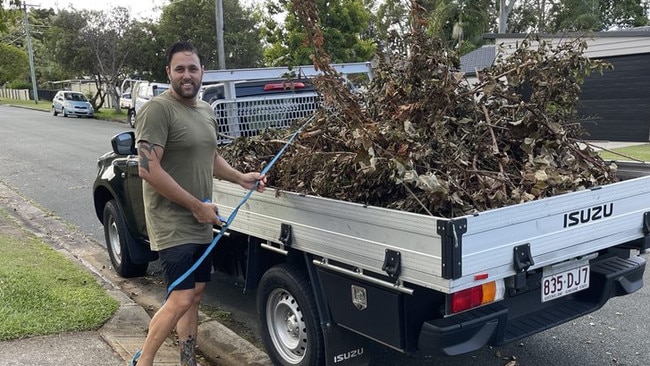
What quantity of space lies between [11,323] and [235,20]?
29436 millimetres

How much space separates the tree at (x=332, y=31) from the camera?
69.8ft

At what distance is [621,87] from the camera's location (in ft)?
56.6

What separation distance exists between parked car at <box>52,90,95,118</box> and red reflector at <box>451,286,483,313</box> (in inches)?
1348

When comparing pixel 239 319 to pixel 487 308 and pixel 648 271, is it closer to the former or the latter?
pixel 487 308

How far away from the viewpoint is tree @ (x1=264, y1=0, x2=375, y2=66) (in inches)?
837

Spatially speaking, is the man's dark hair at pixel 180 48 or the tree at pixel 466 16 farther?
the tree at pixel 466 16

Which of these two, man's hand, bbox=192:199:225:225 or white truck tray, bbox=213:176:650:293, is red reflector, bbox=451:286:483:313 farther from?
man's hand, bbox=192:199:225:225

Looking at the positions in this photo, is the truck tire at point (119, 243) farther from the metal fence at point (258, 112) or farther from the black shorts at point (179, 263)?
the black shorts at point (179, 263)

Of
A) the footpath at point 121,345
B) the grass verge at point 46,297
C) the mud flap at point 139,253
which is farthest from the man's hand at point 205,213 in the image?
the mud flap at point 139,253

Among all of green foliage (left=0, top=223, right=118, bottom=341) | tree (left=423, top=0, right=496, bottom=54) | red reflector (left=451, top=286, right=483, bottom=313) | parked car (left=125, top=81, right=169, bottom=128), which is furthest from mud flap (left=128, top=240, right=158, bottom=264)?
tree (left=423, top=0, right=496, bottom=54)

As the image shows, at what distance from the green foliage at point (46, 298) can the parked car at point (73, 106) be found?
30029 millimetres

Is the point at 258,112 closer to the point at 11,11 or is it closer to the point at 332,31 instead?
the point at 11,11

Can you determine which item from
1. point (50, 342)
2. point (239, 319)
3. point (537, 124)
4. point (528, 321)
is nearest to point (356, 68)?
point (537, 124)

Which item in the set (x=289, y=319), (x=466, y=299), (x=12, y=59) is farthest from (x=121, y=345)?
(x=12, y=59)
